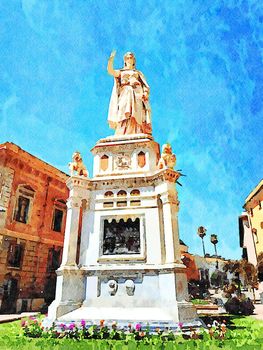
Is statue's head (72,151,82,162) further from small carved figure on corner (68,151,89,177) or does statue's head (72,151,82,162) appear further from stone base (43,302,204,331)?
stone base (43,302,204,331)

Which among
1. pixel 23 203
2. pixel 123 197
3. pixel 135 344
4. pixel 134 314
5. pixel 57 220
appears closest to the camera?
pixel 135 344

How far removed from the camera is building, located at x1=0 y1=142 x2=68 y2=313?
64.4 feet

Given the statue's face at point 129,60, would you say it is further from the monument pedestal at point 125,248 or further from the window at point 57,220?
the window at point 57,220

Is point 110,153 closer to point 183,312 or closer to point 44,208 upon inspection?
point 183,312

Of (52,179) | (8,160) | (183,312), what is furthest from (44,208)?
(183,312)

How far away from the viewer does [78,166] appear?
1105 centimetres

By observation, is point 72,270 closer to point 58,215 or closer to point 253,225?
point 58,215

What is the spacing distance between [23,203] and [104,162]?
42.9 feet

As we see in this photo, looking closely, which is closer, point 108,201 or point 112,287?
point 112,287

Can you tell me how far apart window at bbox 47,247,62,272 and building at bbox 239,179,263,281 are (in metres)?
19.2

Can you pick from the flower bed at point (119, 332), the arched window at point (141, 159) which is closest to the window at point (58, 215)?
the arched window at point (141, 159)

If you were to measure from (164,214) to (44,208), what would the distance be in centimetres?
1681

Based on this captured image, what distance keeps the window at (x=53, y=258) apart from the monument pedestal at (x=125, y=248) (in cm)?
1465

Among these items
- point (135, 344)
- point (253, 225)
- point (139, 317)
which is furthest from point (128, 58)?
point (253, 225)
